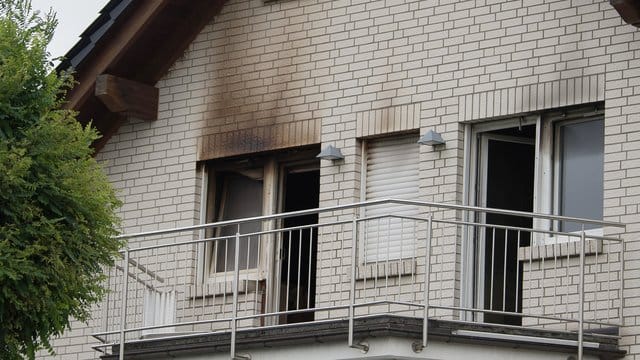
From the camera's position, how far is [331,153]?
66.0 ft

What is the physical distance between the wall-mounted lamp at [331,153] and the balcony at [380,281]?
581 mm

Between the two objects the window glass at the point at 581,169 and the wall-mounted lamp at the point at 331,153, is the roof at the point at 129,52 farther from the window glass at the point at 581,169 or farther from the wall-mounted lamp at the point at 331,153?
the window glass at the point at 581,169

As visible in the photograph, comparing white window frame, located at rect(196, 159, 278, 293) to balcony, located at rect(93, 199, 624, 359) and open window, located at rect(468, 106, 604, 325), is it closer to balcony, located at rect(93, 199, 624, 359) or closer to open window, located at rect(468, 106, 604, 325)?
balcony, located at rect(93, 199, 624, 359)

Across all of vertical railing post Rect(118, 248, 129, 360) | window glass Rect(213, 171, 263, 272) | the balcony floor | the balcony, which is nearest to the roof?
window glass Rect(213, 171, 263, 272)

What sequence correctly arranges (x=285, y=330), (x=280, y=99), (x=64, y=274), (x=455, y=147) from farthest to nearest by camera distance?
(x=280, y=99) < (x=455, y=147) < (x=285, y=330) < (x=64, y=274)

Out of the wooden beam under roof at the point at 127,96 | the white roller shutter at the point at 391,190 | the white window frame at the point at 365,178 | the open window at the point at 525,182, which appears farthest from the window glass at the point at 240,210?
the open window at the point at 525,182

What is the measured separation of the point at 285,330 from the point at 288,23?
440 centimetres

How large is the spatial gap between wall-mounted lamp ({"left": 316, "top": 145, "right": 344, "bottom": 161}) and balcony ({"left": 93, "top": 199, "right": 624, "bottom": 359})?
0.58m

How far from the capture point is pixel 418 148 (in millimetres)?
19719

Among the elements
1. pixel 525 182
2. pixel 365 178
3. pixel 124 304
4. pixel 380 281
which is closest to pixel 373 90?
pixel 365 178

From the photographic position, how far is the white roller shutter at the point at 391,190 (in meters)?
19.4

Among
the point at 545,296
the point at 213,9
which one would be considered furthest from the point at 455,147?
the point at 213,9

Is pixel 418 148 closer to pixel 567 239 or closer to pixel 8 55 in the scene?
pixel 567 239

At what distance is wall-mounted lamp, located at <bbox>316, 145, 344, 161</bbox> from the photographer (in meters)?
20.1
